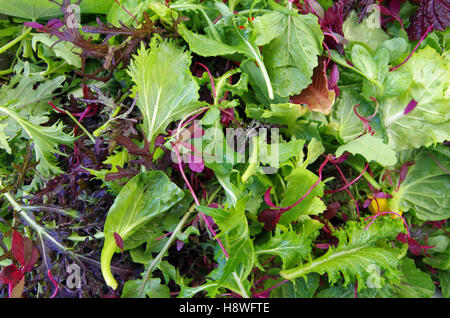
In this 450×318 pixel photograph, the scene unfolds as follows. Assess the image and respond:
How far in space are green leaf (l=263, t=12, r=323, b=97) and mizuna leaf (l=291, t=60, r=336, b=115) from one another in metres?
0.04

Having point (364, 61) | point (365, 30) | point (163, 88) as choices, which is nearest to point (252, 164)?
point (163, 88)

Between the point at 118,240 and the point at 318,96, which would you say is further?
the point at 318,96

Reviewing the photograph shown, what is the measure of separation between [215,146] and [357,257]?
1.16 feet

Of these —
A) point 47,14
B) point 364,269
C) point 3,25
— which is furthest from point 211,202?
point 3,25

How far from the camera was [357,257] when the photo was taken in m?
0.70

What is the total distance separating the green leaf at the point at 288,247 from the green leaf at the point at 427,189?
341 millimetres

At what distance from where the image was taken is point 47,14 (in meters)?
0.81

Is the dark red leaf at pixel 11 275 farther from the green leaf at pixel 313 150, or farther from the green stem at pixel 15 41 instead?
the green leaf at pixel 313 150

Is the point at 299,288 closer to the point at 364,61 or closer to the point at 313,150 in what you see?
the point at 313,150

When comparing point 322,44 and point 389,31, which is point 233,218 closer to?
point 322,44

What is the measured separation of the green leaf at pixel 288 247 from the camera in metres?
0.66

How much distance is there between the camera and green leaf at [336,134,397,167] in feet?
2.26

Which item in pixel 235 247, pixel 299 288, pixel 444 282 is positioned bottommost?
pixel 444 282

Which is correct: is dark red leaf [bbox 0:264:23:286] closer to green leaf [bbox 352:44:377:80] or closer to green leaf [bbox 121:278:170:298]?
green leaf [bbox 121:278:170:298]
